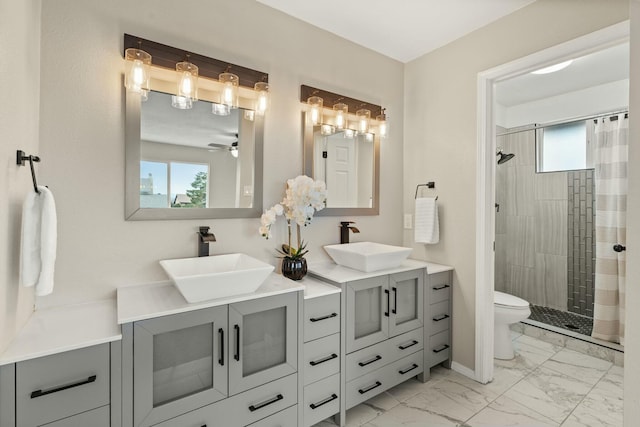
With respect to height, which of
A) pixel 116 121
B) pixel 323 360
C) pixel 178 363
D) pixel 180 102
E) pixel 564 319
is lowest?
pixel 564 319

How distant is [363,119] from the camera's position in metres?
2.48

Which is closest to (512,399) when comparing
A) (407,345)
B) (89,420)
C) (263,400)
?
(407,345)

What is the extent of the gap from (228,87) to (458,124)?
1.72 metres

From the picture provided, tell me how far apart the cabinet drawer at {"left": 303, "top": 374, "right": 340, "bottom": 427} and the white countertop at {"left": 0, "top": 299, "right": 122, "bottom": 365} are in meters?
1.01

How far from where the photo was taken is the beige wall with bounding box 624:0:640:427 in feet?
3.12

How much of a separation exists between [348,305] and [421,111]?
1.81 meters

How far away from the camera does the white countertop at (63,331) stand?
1.03 metres

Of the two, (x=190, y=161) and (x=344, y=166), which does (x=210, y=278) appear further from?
(x=344, y=166)

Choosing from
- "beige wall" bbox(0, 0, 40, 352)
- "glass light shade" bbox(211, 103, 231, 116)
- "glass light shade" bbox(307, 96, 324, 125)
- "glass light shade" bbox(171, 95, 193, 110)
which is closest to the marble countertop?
"glass light shade" bbox(307, 96, 324, 125)

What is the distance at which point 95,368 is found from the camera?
1109 mm

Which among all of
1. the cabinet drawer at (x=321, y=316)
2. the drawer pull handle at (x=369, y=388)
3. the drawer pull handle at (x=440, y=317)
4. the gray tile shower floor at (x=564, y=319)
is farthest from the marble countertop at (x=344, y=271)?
the gray tile shower floor at (x=564, y=319)

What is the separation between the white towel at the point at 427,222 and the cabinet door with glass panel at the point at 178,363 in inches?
67.8

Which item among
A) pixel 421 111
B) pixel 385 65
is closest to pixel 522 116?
pixel 421 111

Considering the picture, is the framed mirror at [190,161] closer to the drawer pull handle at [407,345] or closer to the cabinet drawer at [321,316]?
the cabinet drawer at [321,316]
